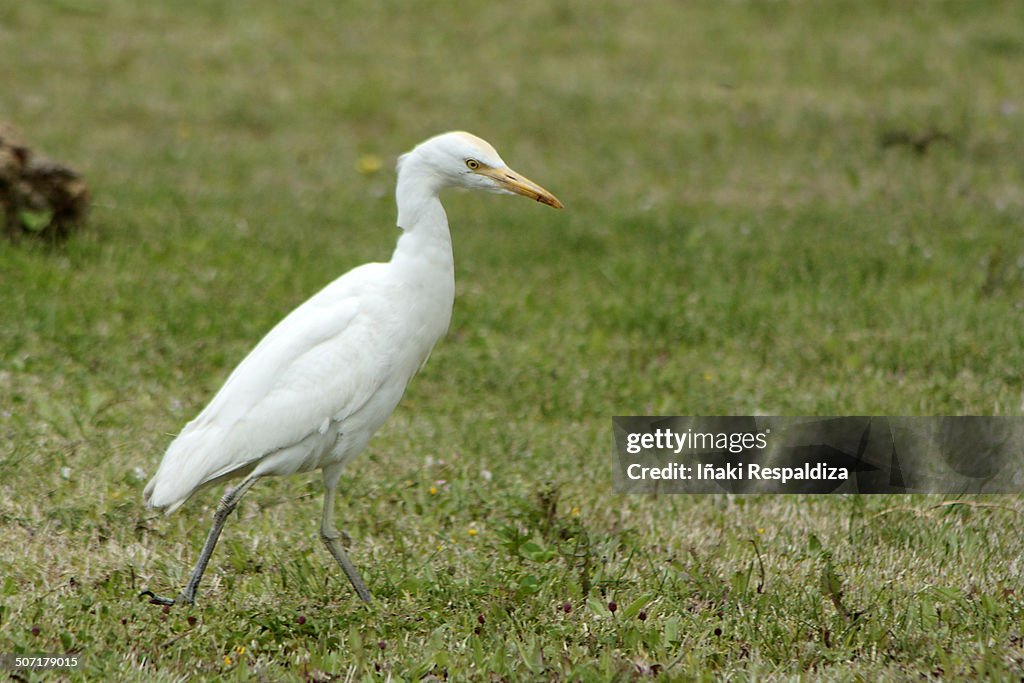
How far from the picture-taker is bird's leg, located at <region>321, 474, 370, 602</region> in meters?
4.01

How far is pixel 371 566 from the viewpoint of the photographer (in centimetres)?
432

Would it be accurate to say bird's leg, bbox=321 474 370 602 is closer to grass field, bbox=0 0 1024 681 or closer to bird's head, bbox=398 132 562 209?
grass field, bbox=0 0 1024 681

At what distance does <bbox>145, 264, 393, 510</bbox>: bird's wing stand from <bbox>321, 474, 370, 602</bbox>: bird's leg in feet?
1.08

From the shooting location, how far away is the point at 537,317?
7.11m

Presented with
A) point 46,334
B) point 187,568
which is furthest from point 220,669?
point 46,334

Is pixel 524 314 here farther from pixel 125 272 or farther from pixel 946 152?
pixel 946 152

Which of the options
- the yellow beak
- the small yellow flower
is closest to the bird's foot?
the yellow beak

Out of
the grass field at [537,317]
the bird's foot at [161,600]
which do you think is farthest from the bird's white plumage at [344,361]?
the grass field at [537,317]

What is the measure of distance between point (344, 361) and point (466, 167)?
75 cm

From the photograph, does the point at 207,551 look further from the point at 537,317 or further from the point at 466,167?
the point at 537,317

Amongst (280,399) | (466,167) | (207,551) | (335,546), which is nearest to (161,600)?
(207,551)

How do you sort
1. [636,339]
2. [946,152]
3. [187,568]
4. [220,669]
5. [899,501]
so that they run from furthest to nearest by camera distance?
[946,152] → [636,339] → [899,501] → [187,568] → [220,669]

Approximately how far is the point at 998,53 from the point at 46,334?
995cm

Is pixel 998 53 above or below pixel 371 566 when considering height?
above
